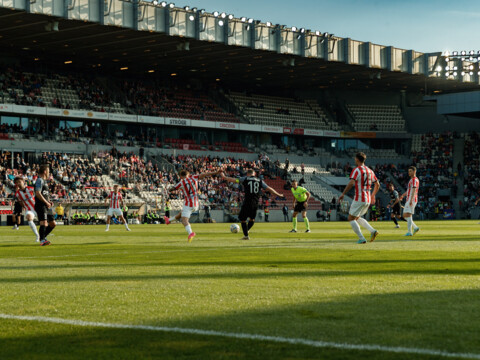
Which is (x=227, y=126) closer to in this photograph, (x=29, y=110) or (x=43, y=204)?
(x=29, y=110)

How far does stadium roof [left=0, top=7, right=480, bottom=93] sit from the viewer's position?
5541 cm

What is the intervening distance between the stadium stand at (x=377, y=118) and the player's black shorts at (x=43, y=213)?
6695 centimetres

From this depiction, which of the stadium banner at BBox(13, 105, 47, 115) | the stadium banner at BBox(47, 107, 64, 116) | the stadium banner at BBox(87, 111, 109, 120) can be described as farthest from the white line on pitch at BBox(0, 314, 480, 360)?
the stadium banner at BBox(87, 111, 109, 120)

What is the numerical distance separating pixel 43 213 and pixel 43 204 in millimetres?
257

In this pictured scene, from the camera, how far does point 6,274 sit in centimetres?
1156

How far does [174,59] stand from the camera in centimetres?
6719

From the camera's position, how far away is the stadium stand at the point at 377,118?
85.4 m

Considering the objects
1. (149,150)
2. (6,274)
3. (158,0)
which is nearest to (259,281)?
(6,274)

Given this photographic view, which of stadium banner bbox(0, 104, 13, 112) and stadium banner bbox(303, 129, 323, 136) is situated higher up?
stadium banner bbox(0, 104, 13, 112)

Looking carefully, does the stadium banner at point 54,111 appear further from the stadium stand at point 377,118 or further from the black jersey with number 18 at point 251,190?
the black jersey with number 18 at point 251,190

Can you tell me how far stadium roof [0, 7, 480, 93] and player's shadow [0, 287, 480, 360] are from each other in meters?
45.6

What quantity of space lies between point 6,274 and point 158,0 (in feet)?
154

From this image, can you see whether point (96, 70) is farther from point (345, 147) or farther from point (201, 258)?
point (201, 258)

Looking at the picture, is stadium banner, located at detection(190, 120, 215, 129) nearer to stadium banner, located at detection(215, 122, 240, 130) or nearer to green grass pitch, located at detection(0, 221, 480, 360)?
stadium banner, located at detection(215, 122, 240, 130)
